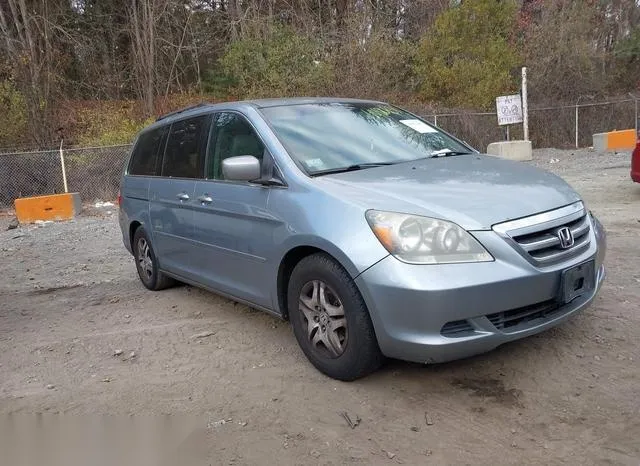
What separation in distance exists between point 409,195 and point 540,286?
860 mm

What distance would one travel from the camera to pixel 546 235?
328cm

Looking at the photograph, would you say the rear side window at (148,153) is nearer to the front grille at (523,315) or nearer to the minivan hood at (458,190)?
the minivan hood at (458,190)

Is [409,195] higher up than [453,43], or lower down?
lower down

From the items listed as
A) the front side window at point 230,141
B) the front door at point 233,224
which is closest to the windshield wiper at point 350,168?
the front door at point 233,224

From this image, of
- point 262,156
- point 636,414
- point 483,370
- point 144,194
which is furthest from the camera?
point 144,194

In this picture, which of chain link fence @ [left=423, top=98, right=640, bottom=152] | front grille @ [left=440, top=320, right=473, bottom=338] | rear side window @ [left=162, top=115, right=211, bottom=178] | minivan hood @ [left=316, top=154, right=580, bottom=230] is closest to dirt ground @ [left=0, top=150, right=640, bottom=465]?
front grille @ [left=440, top=320, right=473, bottom=338]

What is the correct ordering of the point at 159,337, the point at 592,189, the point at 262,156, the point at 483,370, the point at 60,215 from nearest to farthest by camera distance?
the point at 483,370 < the point at 262,156 < the point at 159,337 < the point at 592,189 < the point at 60,215

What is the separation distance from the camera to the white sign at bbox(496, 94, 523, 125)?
1748 centimetres

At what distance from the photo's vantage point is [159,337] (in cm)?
465

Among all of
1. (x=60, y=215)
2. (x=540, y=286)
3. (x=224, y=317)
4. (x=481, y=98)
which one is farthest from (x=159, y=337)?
(x=481, y=98)

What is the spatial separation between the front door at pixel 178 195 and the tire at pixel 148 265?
0.21 metres

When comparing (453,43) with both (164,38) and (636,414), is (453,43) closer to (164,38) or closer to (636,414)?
(164,38)

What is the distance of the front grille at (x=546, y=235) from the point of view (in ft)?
10.3

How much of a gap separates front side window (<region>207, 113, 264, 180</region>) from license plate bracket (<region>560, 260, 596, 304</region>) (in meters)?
2.10
